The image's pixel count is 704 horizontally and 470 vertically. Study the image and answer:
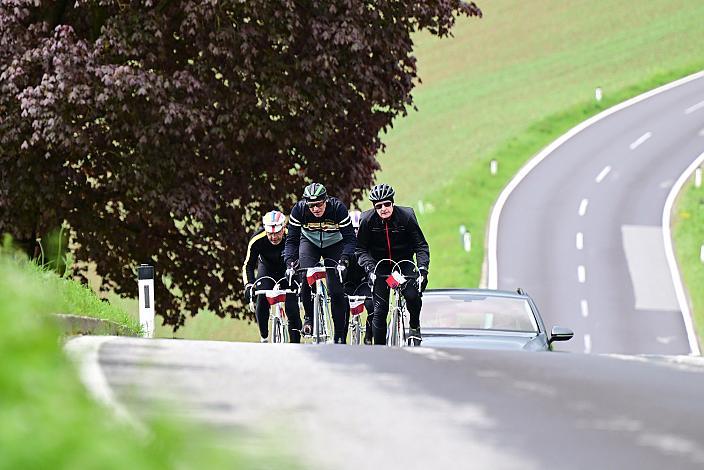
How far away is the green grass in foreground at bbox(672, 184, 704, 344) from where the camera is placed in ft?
142

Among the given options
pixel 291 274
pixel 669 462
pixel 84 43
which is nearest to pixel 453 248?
pixel 84 43

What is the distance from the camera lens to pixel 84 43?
2019 cm

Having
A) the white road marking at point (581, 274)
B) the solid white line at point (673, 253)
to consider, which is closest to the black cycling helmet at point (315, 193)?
the solid white line at point (673, 253)

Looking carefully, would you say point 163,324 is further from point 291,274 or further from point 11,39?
point 291,274

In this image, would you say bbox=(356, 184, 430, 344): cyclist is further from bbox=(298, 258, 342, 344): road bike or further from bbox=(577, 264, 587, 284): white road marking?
bbox=(577, 264, 587, 284): white road marking

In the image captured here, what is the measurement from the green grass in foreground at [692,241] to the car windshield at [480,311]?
1049 inches

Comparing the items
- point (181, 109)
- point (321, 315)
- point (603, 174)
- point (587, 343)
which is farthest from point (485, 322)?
point (603, 174)

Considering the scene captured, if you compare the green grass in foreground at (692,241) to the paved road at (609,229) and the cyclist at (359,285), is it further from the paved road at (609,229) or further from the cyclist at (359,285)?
the cyclist at (359,285)

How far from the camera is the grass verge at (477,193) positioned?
48.5 meters

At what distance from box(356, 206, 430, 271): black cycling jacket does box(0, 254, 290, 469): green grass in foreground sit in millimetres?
9742

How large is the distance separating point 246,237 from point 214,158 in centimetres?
143

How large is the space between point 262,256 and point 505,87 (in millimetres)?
68579

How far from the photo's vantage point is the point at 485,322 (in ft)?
46.7

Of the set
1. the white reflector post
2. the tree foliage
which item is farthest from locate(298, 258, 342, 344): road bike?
the tree foliage
